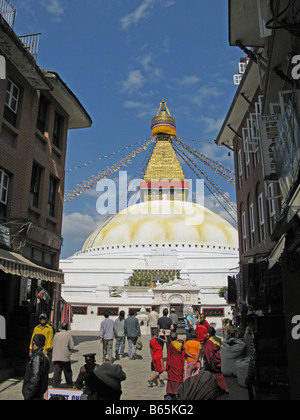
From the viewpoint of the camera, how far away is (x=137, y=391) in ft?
25.1

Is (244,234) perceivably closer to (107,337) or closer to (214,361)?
(107,337)

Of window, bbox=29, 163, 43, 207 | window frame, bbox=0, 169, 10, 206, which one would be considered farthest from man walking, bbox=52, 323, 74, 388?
window, bbox=29, 163, 43, 207

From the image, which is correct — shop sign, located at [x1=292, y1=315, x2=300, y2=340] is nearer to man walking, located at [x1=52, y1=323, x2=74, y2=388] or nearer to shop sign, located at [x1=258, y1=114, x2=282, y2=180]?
shop sign, located at [x1=258, y1=114, x2=282, y2=180]

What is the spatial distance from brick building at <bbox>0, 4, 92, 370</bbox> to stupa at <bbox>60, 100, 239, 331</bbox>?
1165 cm

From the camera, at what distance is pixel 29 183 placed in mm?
11969

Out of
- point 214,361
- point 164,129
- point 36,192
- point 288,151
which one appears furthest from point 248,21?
point 164,129

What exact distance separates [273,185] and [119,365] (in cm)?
1150

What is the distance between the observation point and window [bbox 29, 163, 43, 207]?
42.0 ft

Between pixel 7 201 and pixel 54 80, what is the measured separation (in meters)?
5.09

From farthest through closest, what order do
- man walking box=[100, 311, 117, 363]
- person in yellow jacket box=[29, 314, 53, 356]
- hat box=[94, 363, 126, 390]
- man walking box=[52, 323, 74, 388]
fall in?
man walking box=[100, 311, 117, 363] → person in yellow jacket box=[29, 314, 53, 356] → man walking box=[52, 323, 74, 388] → hat box=[94, 363, 126, 390]

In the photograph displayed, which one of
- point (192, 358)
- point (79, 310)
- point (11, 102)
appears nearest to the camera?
point (192, 358)

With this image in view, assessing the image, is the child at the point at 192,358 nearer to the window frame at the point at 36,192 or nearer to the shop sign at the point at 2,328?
the shop sign at the point at 2,328
